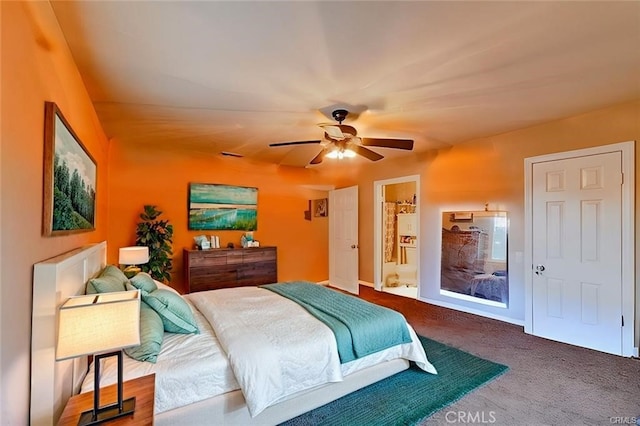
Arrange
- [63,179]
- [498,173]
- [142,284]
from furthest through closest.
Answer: [498,173]
[142,284]
[63,179]

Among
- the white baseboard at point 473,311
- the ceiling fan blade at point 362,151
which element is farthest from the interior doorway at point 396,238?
the ceiling fan blade at point 362,151

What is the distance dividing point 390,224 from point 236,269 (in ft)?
12.0

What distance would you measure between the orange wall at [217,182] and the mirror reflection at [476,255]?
8.81 ft

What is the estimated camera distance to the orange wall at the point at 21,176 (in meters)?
1.10

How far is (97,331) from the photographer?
1.24 m

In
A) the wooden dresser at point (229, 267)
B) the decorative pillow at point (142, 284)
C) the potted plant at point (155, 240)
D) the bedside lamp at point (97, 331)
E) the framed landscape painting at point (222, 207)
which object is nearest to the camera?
the bedside lamp at point (97, 331)

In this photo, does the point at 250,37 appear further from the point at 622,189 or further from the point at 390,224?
the point at 390,224

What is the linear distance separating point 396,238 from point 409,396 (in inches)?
192

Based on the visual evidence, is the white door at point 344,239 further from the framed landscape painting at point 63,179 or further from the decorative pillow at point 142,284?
the framed landscape painting at point 63,179

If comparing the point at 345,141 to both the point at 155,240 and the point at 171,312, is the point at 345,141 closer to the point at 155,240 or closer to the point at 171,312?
the point at 171,312

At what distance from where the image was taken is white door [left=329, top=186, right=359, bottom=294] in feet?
19.3

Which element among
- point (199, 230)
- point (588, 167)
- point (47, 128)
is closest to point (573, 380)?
point (588, 167)

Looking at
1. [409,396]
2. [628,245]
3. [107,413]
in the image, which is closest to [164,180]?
[107,413]
